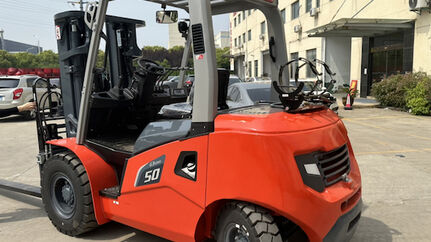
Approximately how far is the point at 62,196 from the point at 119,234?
793 mm

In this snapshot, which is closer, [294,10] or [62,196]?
[62,196]

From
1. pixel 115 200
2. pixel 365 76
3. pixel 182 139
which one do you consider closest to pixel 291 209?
pixel 182 139

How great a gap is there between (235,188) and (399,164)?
5165mm

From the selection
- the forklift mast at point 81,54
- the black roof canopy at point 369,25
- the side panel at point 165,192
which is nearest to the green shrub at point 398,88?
the black roof canopy at point 369,25

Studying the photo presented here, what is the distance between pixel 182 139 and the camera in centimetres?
268

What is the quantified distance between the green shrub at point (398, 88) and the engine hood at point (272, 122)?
44.2 feet

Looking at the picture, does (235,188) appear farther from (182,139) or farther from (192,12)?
(192,12)

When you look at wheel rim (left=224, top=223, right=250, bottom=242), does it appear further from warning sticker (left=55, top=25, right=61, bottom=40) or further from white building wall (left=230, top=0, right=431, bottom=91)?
white building wall (left=230, top=0, right=431, bottom=91)

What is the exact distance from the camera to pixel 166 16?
349cm

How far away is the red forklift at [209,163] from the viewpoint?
228 cm

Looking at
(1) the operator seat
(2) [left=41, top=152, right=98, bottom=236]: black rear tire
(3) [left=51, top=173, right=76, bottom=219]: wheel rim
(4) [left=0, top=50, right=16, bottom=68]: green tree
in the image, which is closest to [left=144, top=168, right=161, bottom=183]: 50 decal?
(1) the operator seat

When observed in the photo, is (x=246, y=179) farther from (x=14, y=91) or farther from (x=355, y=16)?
(x=355, y=16)

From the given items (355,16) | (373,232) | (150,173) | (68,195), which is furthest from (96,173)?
(355,16)

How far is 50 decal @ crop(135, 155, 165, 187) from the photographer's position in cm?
284
